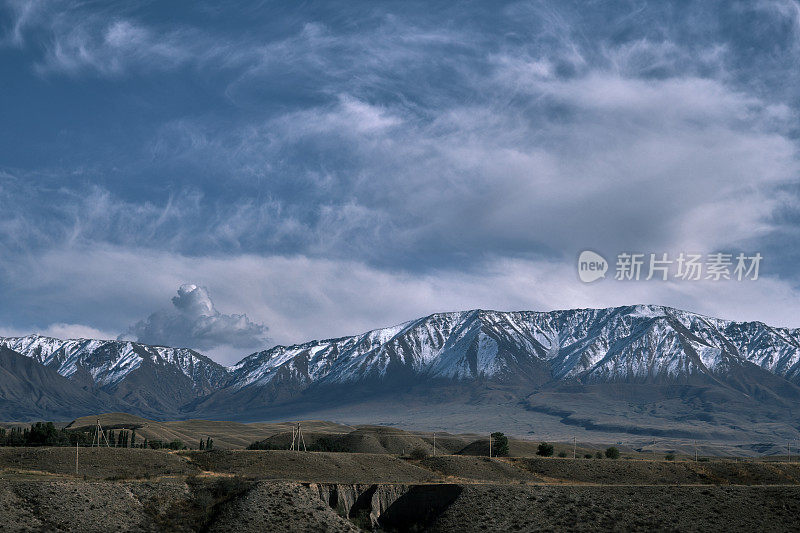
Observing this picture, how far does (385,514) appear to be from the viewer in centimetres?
7781

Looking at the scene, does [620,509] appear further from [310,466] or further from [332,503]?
[310,466]

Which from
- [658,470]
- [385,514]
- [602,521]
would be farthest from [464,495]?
[658,470]

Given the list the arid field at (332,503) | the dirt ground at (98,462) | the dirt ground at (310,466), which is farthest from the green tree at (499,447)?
the dirt ground at (98,462)

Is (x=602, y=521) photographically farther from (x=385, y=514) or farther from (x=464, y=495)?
(x=385, y=514)

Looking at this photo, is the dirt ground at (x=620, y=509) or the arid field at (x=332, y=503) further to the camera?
the dirt ground at (x=620, y=509)

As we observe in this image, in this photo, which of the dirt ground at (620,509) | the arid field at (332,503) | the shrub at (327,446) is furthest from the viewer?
the shrub at (327,446)

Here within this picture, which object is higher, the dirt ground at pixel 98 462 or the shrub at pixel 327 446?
the dirt ground at pixel 98 462

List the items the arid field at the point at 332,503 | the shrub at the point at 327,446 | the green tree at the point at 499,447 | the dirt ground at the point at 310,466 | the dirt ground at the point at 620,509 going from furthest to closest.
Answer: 1. the shrub at the point at 327,446
2. the green tree at the point at 499,447
3. the dirt ground at the point at 310,466
4. the dirt ground at the point at 620,509
5. the arid field at the point at 332,503

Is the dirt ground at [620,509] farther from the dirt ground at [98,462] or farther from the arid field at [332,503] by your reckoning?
the dirt ground at [98,462]

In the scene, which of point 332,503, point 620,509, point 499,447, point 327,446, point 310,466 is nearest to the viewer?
point 620,509

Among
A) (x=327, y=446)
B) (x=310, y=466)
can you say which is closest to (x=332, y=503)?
(x=310, y=466)

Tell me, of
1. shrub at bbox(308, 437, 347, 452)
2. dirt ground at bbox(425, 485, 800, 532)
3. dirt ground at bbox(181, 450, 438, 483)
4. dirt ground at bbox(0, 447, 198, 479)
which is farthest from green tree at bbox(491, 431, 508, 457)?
dirt ground at bbox(425, 485, 800, 532)

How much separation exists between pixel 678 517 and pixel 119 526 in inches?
1848

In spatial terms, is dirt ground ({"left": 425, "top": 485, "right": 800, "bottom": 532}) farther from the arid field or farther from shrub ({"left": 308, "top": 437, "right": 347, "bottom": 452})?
shrub ({"left": 308, "top": 437, "right": 347, "bottom": 452})
